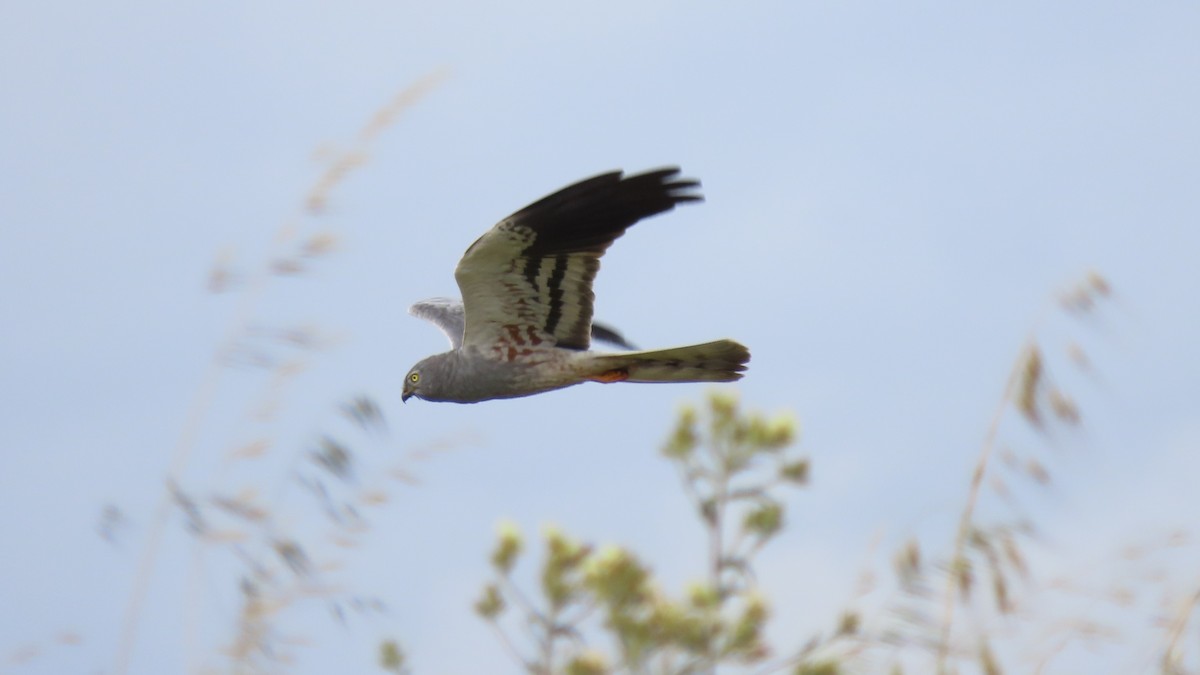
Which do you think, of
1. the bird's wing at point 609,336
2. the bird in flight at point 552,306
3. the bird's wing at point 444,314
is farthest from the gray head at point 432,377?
the bird's wing at point 609,336

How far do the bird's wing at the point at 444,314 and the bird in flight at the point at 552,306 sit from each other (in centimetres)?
64

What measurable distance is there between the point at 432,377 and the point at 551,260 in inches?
35.1

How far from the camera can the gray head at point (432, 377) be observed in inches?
223

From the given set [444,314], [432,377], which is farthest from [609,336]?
[432,377]

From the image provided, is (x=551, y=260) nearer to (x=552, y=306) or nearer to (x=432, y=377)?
(x=552, y=306)

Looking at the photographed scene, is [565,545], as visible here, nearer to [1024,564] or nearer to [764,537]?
[764,537]

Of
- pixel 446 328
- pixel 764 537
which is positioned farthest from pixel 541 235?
pixel 764 537

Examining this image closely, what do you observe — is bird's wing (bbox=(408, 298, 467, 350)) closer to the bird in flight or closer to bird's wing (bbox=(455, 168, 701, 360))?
the bird in flight

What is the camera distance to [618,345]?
22.9 ft

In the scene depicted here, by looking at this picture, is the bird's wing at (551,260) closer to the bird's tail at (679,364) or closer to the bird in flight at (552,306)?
the bird in flight at (552,306)

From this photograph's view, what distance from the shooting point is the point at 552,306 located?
17.6 feet

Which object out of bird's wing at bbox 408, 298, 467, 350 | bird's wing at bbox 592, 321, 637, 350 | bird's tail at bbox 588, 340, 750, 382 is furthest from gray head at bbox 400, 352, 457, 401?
bird's wing at bbox 592, 321, 637, 350

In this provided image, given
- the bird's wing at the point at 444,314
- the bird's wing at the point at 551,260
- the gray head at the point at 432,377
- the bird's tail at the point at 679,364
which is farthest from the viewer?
the bird's wing at the point at 444,314

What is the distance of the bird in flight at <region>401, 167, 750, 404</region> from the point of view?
489cm
